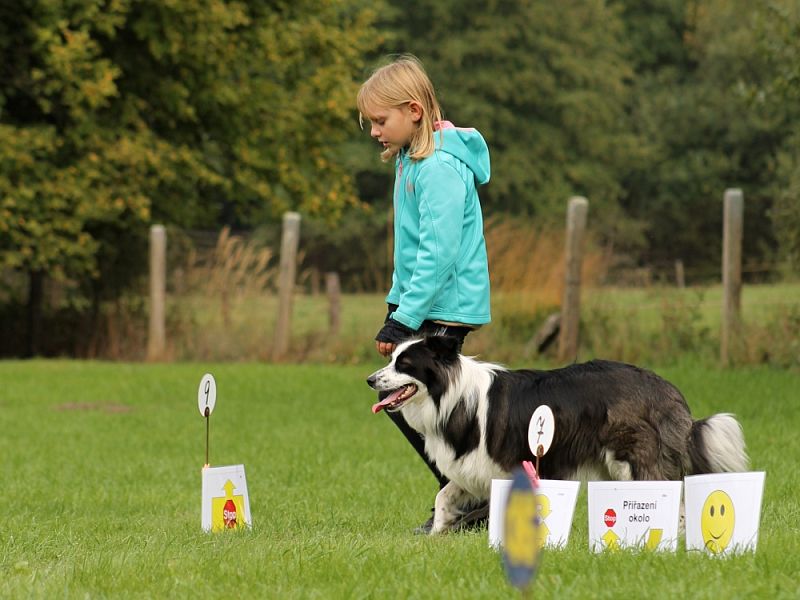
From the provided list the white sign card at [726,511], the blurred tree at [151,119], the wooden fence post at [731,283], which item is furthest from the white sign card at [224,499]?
the blurred tree at [151,119]

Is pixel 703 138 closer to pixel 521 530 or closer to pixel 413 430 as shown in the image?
pixel 413 430

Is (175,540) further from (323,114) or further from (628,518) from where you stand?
(323,114)

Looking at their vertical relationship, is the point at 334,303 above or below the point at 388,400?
above

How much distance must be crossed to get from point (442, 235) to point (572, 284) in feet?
41.9

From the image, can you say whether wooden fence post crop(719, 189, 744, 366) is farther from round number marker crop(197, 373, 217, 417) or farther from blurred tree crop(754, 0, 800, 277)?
round number marker crop(197, 373, 217, 417)

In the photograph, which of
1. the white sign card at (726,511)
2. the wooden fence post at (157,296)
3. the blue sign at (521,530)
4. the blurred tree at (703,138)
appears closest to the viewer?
the blue sign at (521,530)

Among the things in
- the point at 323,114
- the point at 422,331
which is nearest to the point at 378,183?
the point at 323,114

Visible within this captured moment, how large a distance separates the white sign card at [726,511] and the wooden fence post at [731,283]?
40.1ft

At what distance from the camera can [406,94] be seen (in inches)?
247

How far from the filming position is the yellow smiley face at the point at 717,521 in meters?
5.07

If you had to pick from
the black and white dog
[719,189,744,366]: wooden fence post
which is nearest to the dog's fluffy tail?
the black and white dog

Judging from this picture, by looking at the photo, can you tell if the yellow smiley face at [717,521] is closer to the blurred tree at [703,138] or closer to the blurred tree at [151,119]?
the blurred tree at [151,119]

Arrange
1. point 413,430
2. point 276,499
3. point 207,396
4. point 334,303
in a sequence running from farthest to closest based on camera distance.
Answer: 1. point 334,303
2. point 276,499
3. point 207,396
4. point 413,430

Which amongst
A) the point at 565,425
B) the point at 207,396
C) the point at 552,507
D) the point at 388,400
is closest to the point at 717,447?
the point at 565,425
